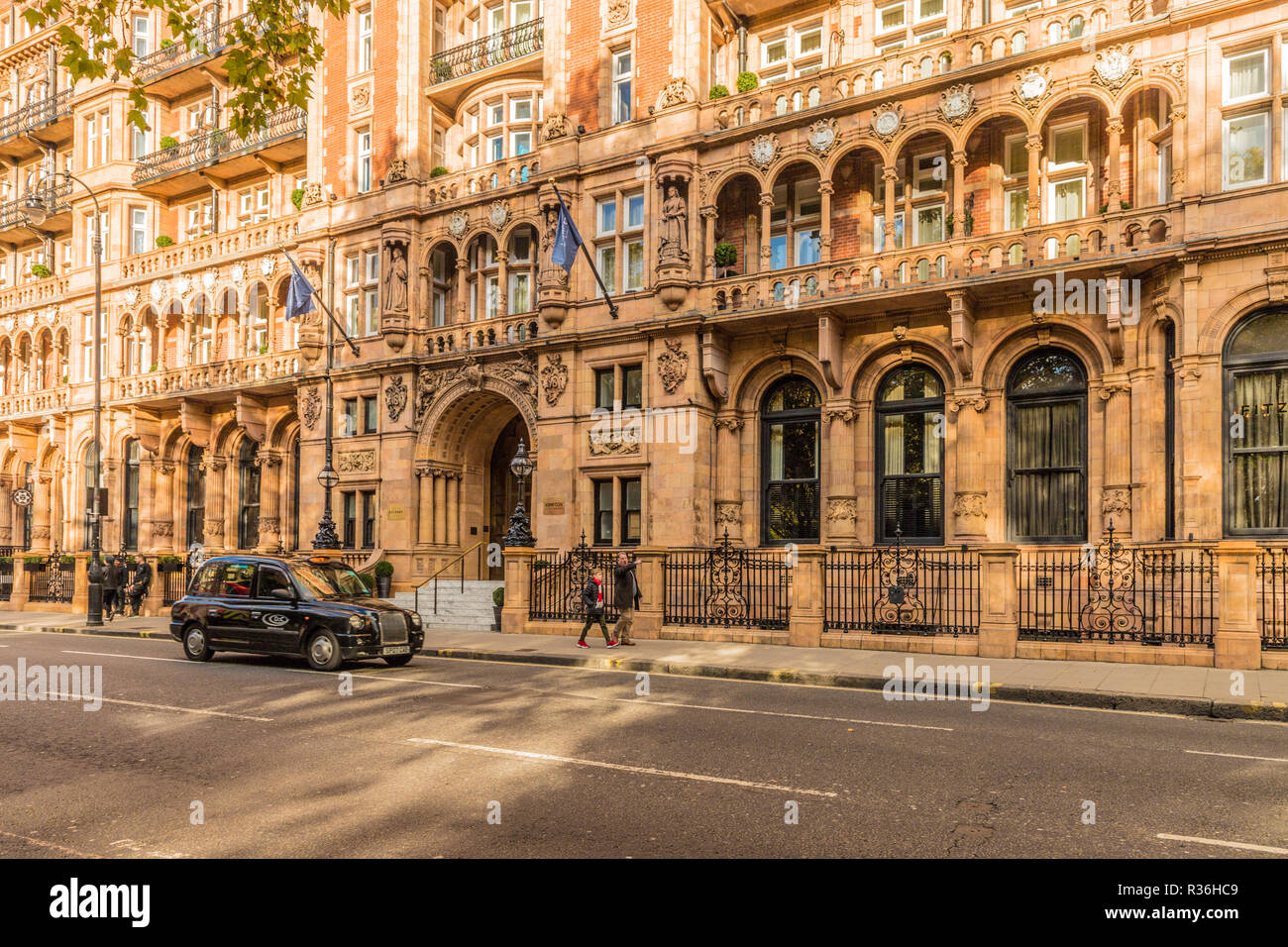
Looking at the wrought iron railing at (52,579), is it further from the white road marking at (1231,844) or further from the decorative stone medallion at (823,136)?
the white road marking at (1231,844)

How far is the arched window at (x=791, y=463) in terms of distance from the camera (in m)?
21.7

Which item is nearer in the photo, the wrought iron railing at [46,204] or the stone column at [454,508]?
the stone column at [454,508]

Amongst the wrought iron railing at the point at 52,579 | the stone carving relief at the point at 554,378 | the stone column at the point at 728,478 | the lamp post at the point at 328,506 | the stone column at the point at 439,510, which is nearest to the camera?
the stone column at the point at 728,478

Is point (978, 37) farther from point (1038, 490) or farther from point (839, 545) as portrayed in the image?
point (839, 545)

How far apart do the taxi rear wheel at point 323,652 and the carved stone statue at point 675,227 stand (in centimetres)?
1241

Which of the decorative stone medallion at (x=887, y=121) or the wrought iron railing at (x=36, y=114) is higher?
the wrought iron railing at (x=36, y=114)

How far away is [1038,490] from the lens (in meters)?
19.2

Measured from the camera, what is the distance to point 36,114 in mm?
38281

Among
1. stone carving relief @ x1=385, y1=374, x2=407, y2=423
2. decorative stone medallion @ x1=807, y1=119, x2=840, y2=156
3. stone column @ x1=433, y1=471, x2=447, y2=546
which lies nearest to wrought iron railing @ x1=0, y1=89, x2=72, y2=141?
stone carving relief @ x1=385, y1=374, x2=407, y2=423

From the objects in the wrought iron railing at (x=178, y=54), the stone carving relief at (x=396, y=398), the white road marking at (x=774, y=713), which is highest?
the wrought iron railing at (x=178, y=54)

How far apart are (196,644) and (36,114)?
33586 mm

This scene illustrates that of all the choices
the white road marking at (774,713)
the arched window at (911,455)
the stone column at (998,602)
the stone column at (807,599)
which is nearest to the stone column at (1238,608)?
the stone column at (998,602)

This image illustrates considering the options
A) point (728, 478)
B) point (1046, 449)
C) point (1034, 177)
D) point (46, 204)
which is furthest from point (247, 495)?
point (1034, 177)

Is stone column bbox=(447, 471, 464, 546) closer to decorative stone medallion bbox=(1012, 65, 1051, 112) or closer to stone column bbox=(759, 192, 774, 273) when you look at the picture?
stone column bbox=(759, 192, 774, 273)
